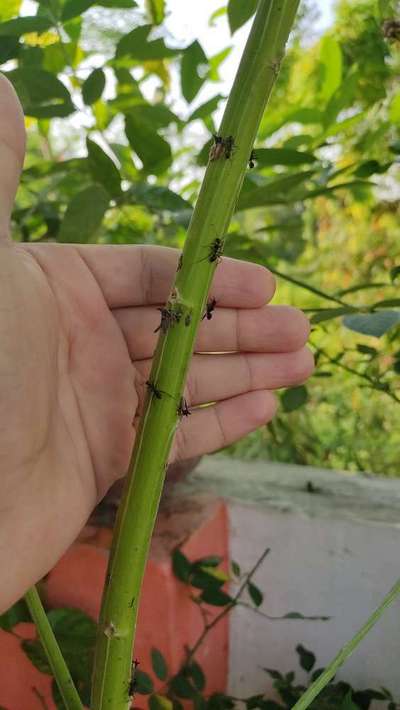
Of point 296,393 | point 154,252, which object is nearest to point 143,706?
point 296,393

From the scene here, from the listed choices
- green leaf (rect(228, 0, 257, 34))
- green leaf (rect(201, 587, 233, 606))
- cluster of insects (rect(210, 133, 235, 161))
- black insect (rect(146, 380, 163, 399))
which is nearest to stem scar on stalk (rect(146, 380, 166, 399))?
black insect (rect(146, 380, 163, 399))

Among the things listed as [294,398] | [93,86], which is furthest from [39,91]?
[294,398]

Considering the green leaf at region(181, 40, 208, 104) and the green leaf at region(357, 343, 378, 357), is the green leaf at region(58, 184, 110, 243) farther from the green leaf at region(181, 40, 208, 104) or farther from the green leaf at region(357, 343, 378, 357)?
the green leaf at region(357, 343, 378, 357)

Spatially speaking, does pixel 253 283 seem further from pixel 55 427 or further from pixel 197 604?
pixel 197 604

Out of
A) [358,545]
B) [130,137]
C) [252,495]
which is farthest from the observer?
[252,495]

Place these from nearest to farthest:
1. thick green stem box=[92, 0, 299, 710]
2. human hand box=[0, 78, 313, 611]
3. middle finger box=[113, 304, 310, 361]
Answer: thick green stem box=[92, 0, 299, 710] → human hand box=[0, 78, 313, 611] → middle finger box=[113, 304, 310, 361]
